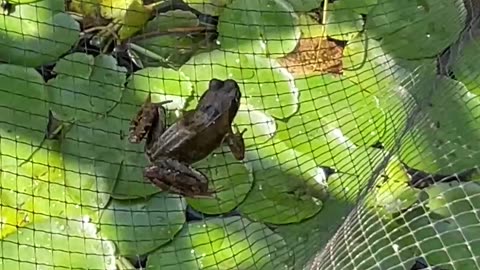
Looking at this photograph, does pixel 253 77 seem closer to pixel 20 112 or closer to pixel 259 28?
pixel 259 28

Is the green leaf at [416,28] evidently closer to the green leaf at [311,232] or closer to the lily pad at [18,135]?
the green leaf at [311,232]

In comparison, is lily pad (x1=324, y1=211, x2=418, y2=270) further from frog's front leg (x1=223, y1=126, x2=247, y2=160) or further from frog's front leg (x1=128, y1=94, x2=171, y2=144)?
frog's front leg (x1=128, y1=94, x2=171, y2=144)

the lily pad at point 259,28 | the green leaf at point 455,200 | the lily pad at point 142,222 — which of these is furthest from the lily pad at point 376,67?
the lily pad at point 142,222

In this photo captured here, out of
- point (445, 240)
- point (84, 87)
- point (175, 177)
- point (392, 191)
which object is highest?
point (84, 87)

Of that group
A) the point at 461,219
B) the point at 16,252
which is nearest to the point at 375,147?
the point at 461,219

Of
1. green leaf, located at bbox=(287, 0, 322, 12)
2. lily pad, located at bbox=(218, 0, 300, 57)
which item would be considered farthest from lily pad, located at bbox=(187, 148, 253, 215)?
green leaf, located at bbox=(287, 0, 322, 12)

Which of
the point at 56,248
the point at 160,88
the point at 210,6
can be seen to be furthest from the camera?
the point at 210,6

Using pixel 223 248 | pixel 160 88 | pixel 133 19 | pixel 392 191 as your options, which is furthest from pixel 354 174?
pixel 133 19
